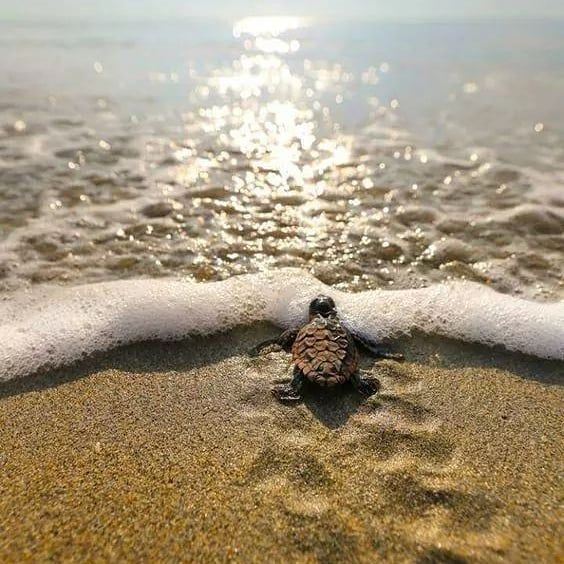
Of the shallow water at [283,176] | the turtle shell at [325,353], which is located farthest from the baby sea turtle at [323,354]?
the shallow water at [283,176]

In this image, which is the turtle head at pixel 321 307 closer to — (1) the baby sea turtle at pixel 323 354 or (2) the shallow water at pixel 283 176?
(1) the baby sea turtle at pixel 323 354

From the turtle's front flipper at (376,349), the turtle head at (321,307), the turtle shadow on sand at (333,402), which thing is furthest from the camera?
the turtle head at (321,307)

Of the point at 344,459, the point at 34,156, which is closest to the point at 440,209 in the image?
the point at 344,459

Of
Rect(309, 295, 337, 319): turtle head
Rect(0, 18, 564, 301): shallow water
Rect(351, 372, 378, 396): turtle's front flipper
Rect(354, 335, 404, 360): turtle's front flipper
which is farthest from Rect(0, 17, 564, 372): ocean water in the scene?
Rect(351, 372, 378, 396): turtle's front flipper

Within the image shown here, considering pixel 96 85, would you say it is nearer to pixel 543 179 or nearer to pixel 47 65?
pixel 47 65

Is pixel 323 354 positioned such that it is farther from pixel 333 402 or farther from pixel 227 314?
pixel 227 314
